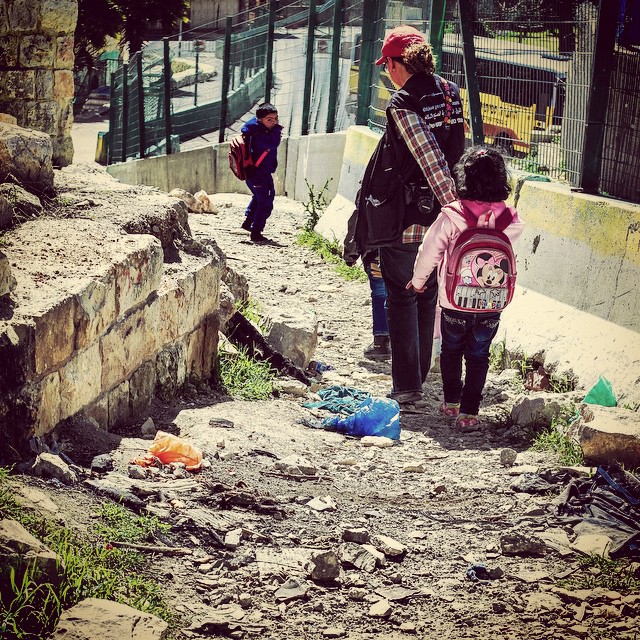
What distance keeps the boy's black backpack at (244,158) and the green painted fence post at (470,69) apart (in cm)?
416

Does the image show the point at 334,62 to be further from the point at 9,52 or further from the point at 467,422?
the point at 467,422

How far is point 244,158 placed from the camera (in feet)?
38.3

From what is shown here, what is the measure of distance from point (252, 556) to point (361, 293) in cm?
548

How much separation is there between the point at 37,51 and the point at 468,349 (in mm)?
4875

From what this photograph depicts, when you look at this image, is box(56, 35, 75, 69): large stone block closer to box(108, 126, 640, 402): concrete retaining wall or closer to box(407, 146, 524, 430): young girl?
box(108, 126, 640, 402): concrete retaining wall

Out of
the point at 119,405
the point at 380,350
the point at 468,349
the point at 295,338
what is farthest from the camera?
the point at 380,350

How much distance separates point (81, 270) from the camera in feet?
15.3

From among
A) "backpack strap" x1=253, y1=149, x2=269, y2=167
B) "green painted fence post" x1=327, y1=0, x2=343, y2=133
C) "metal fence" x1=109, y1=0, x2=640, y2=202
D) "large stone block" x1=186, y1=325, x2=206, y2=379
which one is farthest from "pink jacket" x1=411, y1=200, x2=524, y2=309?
"green painted fence post" x1=327, y1=0, x2=343, y2=133

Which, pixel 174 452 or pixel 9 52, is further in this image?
pixel 9 52

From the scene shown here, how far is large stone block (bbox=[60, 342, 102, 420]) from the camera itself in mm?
4258

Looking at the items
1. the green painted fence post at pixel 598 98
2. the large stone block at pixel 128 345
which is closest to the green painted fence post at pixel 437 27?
the green painted fence post at pixel 598 98

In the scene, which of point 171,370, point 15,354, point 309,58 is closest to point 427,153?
point 171,370

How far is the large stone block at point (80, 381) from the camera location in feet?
14.0

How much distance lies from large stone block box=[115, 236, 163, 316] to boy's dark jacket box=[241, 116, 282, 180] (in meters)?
6.37
